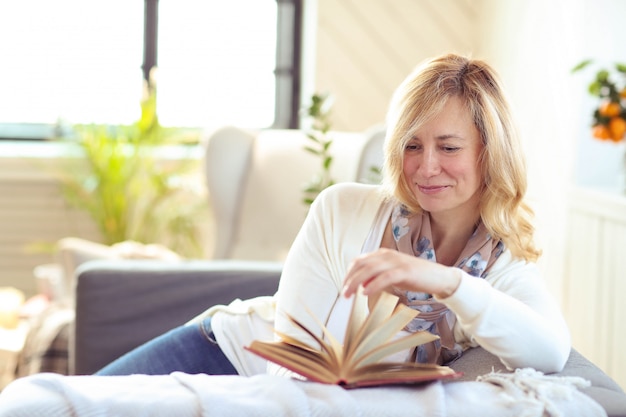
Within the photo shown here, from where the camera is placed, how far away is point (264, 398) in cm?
116

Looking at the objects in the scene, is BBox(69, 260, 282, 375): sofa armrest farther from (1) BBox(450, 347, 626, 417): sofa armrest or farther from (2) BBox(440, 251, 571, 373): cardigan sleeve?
(2) BBox(440, 251, 571, 373): cardigan sleeve

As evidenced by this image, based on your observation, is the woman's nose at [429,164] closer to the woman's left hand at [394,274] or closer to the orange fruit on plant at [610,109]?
the woman's left hand at [394,274]

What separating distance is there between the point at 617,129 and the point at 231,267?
1302 mm

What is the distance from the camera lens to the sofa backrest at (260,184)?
3.25 m

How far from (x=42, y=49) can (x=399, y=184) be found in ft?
11.1

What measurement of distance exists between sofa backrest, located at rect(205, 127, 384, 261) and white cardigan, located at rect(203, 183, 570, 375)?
139 centimetres

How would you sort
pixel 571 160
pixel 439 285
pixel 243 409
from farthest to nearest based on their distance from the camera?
pixel 571 160 → pixel 439 285 → pixel 243 409

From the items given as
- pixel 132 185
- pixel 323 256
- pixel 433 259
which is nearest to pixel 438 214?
pixel 433 259

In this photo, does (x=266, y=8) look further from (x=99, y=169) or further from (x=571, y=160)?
(x=571, y=160)

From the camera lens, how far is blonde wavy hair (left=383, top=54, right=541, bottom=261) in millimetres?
1582

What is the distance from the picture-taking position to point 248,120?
4.81 metres

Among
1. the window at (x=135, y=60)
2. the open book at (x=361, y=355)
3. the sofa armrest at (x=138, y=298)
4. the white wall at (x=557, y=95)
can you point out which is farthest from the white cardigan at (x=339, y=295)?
the window at (x=135, y=60)

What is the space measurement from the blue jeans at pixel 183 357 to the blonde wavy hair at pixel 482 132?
464mm

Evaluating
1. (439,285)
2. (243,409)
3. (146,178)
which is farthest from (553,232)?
(243,409)
